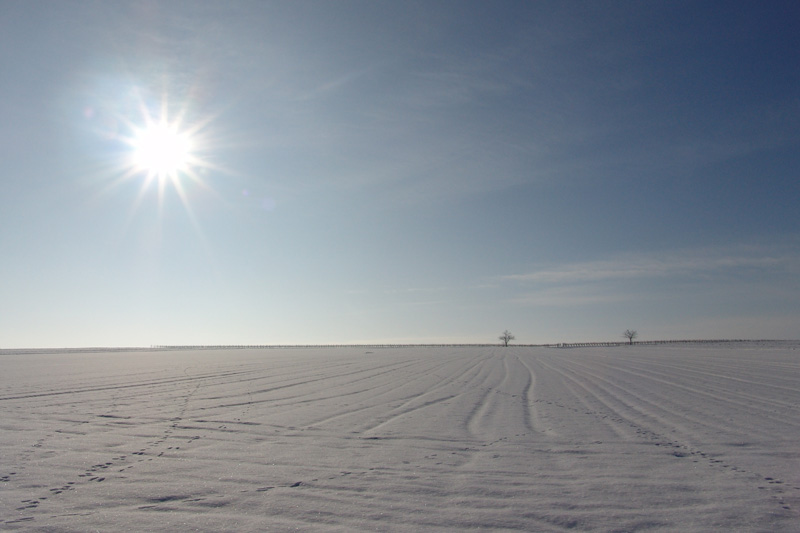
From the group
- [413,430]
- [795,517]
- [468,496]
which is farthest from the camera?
[413,430]

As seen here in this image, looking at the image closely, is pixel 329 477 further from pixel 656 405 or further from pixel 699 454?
pixel 656 405

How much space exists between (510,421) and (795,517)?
487 cm

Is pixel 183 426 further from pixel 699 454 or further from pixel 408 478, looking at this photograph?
pixel 699 454

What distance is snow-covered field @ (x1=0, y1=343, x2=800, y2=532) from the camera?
4.18 metres

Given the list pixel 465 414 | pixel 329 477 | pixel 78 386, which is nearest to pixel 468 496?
pixel 329 477

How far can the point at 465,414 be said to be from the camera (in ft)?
31.1

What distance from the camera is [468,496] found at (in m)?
4.70

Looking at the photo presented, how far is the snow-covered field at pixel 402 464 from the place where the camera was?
4.18 meters

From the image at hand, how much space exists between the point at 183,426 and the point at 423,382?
8793 mm

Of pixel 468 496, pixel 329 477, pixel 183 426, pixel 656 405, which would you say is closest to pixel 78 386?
pixel 183 426

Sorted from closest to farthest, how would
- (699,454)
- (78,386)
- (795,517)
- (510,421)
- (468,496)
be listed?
1. (795,517)
2. (468,496)
3. (699,454)
4. (510,421)
5. (78,386)

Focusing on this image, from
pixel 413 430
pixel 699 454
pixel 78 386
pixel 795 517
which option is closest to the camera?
pixel 795 517

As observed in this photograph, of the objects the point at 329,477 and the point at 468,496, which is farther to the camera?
the point at 329,477

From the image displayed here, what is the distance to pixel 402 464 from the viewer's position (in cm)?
587
